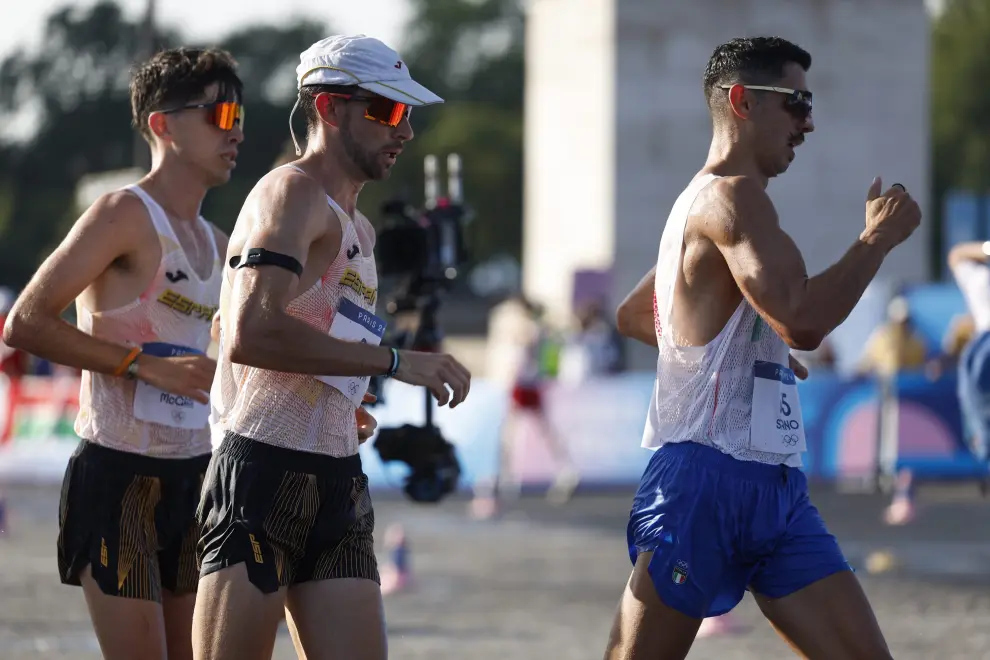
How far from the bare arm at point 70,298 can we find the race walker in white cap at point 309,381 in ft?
2.09

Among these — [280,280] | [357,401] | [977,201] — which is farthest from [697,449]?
[977,201]

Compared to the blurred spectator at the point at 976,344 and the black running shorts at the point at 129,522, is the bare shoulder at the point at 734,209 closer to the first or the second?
the black running shorts at the point at 129,522

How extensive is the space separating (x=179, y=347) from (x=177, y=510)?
48cm

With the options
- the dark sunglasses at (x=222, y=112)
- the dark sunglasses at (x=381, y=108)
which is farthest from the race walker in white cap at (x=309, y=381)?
the dark sunglasses at (x=222, y=112)

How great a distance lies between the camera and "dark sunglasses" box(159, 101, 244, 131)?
17.6 feet

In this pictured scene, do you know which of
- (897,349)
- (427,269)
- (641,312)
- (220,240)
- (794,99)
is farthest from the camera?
(897,349)

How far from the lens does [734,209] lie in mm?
4484

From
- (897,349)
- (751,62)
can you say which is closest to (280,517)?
(751,62)

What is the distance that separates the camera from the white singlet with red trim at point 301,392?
443 centimetres

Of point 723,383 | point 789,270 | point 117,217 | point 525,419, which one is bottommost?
point 525,419

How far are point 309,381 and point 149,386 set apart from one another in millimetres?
885

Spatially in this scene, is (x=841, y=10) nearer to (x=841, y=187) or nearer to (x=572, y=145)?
(x=841, y=187)

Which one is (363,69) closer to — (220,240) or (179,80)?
(179,80)

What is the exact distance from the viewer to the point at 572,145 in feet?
113
